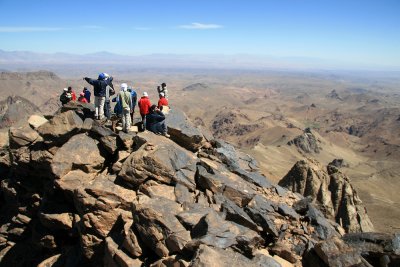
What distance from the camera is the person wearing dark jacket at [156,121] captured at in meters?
21.6

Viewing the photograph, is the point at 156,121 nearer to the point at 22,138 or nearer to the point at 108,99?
the point at 108,99

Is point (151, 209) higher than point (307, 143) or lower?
higher

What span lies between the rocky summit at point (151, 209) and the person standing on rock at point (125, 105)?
0.60 m

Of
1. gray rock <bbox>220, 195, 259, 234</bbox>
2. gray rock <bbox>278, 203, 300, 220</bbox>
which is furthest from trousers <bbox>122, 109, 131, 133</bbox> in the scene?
gray rock <bbox>278, 203, 300, 220</bbox>

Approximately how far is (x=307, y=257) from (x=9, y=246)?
17704mm

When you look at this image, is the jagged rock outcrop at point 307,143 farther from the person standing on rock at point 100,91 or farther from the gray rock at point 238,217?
the gray rock at point 238,217

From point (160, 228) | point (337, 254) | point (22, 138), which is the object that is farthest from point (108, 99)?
point (337, 254)

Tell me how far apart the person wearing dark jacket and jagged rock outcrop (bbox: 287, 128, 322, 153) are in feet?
327

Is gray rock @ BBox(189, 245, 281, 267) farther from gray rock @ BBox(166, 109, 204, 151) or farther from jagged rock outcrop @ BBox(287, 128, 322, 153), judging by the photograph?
jagged rock outcrop @ BBox(287, 128, 322, 153)

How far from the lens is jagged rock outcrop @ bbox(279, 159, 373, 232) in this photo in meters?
41.3

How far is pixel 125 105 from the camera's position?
20.5 metres

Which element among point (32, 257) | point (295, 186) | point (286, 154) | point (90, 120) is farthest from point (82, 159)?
point (286, 154)

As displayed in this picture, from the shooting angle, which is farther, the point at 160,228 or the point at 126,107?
the point at 126,107

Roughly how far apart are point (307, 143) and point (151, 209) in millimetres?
111039
